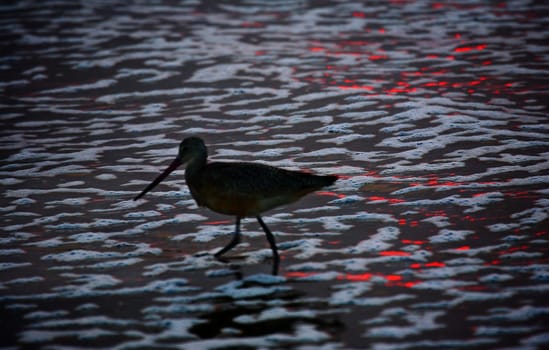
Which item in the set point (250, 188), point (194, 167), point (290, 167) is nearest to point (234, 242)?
point (250, 188)

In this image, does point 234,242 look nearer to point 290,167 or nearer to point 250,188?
point 250,188

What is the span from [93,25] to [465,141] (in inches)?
359

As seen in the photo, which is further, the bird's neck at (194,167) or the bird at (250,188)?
the bird's neck at (194,167)

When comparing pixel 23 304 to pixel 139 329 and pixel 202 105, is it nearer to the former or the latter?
pixel 139 329

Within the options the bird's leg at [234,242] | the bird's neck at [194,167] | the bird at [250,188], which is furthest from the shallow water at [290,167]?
the bird's neck at [194,167]

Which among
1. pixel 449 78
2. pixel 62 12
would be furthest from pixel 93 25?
pixel 449 78

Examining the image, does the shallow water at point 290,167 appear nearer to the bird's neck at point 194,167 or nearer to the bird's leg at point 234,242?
the bird's leg at point 234,242

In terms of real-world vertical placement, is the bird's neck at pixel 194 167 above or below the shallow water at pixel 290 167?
above

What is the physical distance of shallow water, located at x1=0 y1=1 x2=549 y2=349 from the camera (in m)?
5.98

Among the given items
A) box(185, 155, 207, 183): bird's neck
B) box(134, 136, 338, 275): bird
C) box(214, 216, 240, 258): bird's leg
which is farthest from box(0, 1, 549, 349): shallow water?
box(185, 155, 207, 183): bird's neck

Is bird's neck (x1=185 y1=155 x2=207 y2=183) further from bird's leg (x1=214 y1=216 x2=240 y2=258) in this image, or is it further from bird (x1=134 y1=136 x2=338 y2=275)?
bird's leg (x1=214 y1=216 x2=240 y2=258)

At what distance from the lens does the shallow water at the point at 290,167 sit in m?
5.98

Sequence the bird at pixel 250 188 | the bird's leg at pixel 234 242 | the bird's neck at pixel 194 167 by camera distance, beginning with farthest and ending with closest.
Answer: the bird's neck at pixel 194 167, the bird's leg at pixel 234 242, the bird at pixel 250 188

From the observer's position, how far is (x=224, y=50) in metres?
14.5
